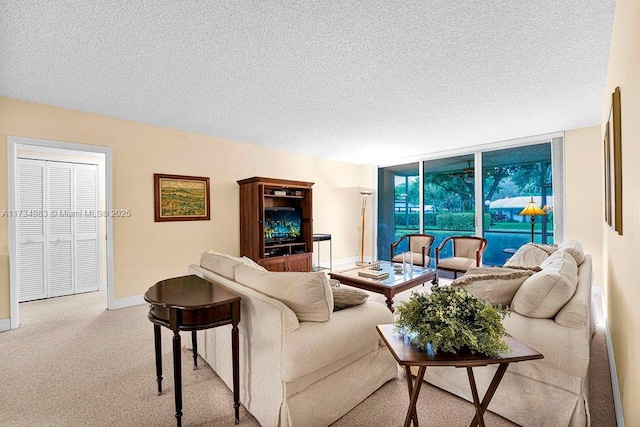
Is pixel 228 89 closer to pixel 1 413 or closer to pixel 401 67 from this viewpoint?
pixel 401 67

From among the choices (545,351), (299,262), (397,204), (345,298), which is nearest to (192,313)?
(345,298)

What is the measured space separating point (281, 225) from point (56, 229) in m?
3.28

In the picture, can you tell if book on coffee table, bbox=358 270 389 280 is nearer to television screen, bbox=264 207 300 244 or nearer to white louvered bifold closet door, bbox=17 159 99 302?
television screen, bbox=264 207 300 244

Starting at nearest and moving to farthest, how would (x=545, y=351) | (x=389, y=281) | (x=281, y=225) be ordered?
(x=545, y=351)
(x=389, y=281)
(x=281, y=225)

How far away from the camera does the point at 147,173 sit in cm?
415

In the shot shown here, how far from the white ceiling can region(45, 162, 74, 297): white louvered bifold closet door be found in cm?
147

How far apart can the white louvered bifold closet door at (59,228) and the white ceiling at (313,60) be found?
1.47m

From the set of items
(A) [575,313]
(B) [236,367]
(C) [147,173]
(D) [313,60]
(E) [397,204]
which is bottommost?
(B) [236,367]

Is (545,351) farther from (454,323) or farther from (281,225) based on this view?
(281,225)

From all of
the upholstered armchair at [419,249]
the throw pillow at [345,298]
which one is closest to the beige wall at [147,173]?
the upholstered armchair at [419,249]

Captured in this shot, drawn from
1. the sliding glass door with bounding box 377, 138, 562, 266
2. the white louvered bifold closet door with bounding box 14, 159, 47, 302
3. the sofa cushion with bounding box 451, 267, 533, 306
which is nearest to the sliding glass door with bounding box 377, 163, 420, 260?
the sliding glass door with bounding box 377, 138, 562, 266

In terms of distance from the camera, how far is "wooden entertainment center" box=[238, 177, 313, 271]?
4.75 m

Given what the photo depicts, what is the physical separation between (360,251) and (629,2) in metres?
6.11

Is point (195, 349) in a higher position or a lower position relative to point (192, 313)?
lower
